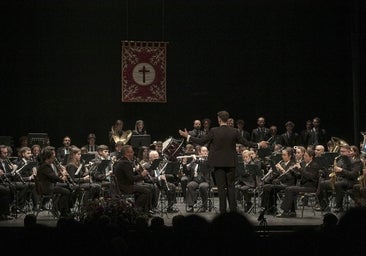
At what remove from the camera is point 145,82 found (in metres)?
18.0

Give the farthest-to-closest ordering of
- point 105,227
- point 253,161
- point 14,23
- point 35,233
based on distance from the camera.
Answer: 1. point 14,23
2. point 253,161
3. point 105,227
4. point 35,233

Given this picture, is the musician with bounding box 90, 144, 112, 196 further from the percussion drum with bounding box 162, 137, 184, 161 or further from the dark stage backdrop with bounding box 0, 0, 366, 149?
the dark stage backdrop with bounding box 0, 0, 366, 149

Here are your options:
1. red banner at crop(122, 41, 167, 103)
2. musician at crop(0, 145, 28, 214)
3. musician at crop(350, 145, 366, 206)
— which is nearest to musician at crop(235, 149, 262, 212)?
musician at crop(350, 145, 366, 206)

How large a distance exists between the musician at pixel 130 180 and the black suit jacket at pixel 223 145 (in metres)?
1.94

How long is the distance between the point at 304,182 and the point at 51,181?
479 centimetres

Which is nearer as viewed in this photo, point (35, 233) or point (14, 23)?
point (35, 233)

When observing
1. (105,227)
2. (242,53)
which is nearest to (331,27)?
(242,53)

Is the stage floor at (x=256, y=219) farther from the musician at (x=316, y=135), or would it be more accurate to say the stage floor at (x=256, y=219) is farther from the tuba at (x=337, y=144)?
the musician at (x=316, y=135)

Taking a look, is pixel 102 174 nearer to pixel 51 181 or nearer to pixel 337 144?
pixel 51 181

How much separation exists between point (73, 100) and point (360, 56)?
8.23m

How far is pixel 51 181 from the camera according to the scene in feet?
38.2

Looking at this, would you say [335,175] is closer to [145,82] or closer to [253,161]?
[253,161]

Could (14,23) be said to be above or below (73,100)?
above

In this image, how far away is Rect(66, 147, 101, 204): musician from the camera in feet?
42.1
